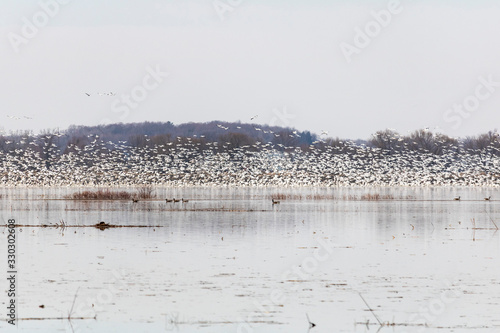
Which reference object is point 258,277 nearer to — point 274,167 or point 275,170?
point 274,167

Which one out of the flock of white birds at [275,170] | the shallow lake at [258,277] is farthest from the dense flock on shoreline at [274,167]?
the shallow lake at [258,277]

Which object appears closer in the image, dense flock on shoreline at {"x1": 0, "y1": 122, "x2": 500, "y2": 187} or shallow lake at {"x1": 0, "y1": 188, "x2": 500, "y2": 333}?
shallow lake at {"x1": 0, "y1": 188, "x2": 500, "y2": 333}

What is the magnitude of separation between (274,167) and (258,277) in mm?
66880

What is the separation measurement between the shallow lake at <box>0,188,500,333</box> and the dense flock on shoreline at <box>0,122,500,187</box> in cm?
4514

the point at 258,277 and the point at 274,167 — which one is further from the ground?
the point at 274,167

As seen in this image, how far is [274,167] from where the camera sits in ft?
281

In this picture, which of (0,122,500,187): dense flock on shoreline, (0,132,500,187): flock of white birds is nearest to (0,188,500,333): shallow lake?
(0,122,500,187): dense flock on shoreline

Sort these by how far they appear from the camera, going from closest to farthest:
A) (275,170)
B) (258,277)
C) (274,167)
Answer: (258,277) < (274,167) < (275,170)

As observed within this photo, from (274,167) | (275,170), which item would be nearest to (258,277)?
(274,167)

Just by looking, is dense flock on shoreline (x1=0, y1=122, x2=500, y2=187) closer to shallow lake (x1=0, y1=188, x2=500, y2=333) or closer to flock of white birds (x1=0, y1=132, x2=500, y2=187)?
flock of white birds (x1=0, y1=132, x2=500, y2=187)

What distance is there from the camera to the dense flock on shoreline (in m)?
Answer: 83.6

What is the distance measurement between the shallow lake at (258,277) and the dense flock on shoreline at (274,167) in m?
45.1

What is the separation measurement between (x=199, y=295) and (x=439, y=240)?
1322 cm

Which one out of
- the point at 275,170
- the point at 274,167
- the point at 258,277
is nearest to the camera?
the point at 258,277
